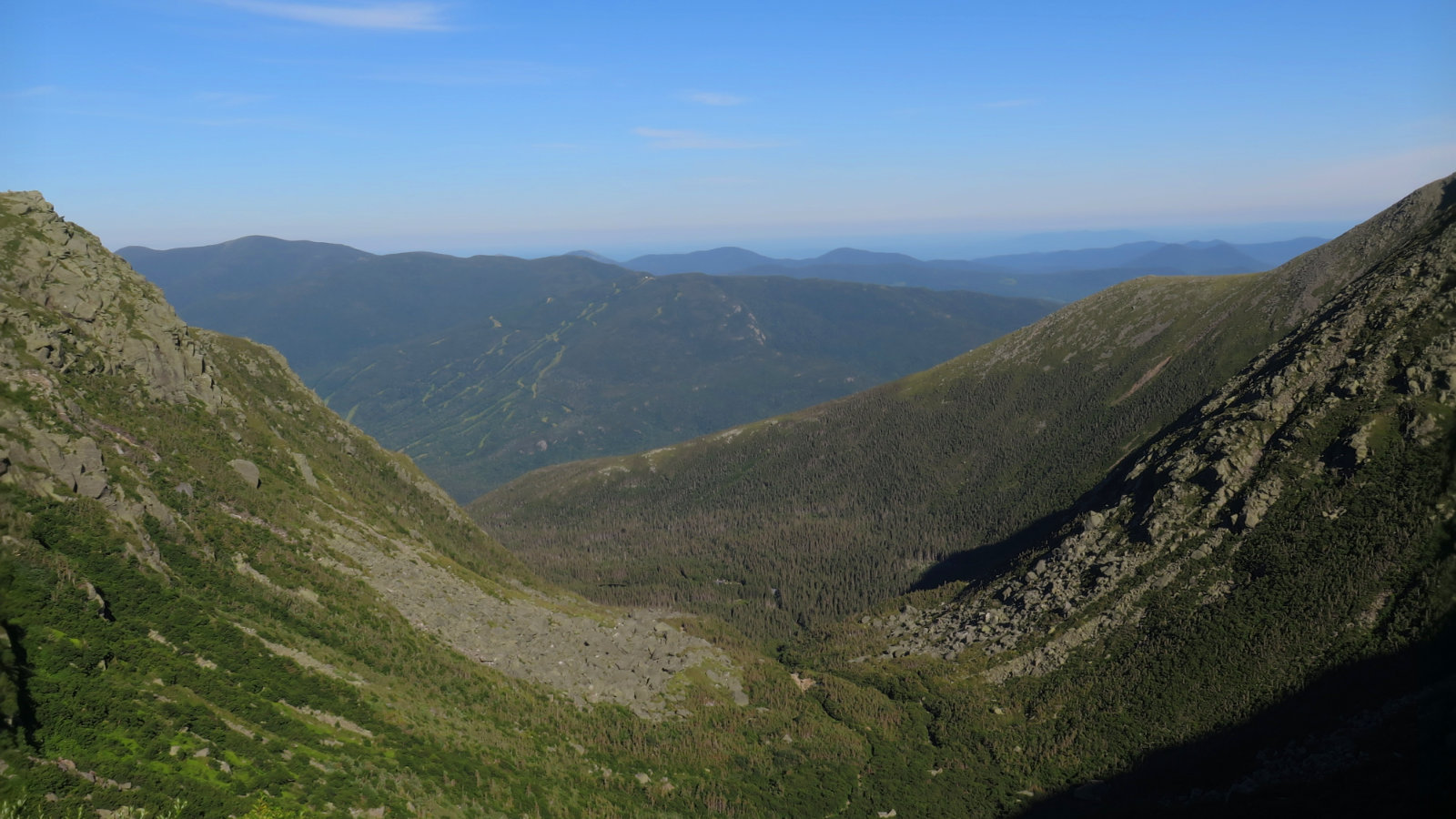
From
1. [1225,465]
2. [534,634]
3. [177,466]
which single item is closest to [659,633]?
[534,634]

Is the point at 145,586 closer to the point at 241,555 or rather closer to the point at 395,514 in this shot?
the point at 241,555

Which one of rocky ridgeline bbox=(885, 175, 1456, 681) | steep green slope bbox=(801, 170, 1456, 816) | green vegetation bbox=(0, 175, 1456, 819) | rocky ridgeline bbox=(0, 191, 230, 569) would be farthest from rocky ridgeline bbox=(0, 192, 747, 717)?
rocky ridgeline bbox=(885, 175, 1456, 681)

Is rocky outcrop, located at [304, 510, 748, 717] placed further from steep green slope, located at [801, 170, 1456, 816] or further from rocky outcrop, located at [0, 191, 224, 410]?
steep green slope, located at [801, 170, 1456, 816]

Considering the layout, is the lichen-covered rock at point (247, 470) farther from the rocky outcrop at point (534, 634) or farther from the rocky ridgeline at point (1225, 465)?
the rocky ridgeline at point (1225, 465)

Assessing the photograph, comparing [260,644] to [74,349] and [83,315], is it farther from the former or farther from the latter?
[83,315]

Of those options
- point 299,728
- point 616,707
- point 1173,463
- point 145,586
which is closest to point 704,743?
point 616,707

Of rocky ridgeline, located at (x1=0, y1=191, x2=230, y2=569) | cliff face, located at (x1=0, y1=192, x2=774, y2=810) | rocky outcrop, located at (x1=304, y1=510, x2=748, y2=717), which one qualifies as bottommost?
rocky outcrop, located at (x1=304, y1=510, x2=748, y2=717)
